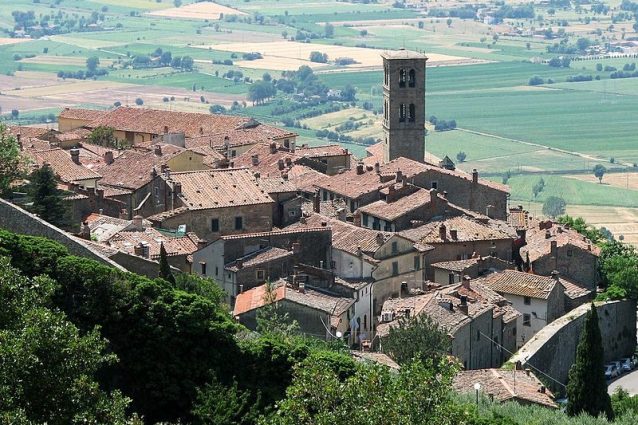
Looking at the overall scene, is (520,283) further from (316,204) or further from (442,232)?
(316,204)

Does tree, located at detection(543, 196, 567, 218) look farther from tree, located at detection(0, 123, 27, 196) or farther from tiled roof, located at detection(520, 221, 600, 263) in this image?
tree, located at detection(0, 123, 27, 196)

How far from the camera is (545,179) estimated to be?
15150cm

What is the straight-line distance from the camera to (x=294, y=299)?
1821 inches

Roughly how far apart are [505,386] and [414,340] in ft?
9.79

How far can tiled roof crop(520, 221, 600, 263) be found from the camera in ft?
198

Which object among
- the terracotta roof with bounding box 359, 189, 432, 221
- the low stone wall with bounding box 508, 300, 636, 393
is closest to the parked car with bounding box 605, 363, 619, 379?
the low stone wall with bounding box 508, 300, 636, 393

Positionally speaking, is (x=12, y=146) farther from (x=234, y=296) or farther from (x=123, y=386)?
(x=123, y=386)

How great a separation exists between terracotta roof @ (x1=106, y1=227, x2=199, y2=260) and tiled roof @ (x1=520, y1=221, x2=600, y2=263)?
13482 mm

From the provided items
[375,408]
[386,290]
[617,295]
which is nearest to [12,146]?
[386,290]

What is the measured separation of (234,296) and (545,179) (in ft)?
343

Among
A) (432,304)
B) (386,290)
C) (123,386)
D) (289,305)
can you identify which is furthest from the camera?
(386,290)

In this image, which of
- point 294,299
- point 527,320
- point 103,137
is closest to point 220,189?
point 527,320

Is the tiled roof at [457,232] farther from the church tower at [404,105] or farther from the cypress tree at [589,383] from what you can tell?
the church tower at [404,105]

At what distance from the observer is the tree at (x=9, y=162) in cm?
4628
